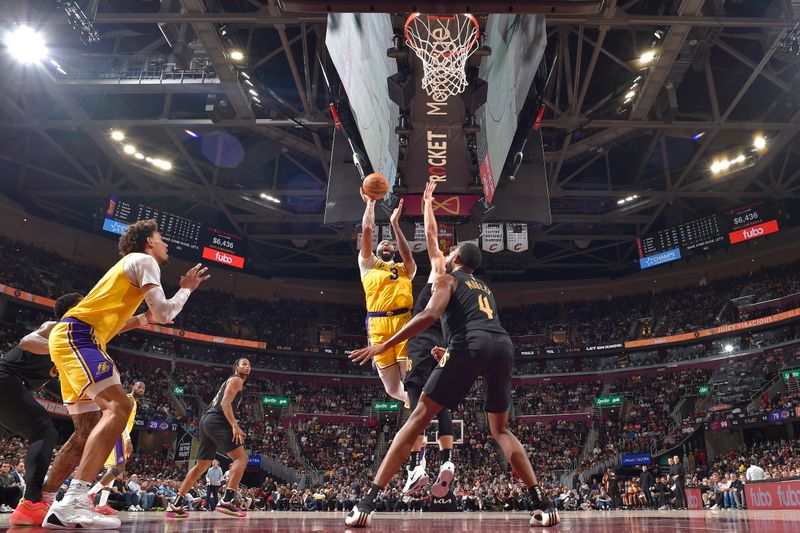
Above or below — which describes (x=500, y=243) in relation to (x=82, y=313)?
above

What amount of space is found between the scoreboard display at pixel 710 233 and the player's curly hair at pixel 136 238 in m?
24.3

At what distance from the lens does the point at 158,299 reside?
4082 millimetres

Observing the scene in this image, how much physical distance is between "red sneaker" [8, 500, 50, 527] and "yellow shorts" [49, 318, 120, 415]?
107cm

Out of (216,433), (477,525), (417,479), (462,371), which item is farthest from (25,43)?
(477,525)

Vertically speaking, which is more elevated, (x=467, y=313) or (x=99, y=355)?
(x=467, y=313)

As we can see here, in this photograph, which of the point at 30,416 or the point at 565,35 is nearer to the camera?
the point at 30,416

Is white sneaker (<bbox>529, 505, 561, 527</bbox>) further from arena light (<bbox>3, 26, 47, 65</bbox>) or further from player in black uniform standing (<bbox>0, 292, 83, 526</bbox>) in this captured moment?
arena light (<bbox>3, 26, 47, 65</bbox>)

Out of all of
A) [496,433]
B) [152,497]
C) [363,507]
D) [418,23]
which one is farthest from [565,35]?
[152,497]

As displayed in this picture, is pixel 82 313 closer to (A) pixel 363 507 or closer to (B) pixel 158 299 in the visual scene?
(B) pixel 158 299

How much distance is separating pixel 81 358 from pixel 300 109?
17631mm

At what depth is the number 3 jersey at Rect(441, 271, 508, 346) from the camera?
4.60 meters

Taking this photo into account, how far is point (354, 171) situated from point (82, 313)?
40.2 ft

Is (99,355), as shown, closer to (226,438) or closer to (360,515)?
(360,515)

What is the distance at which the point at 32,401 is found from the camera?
5.21m
